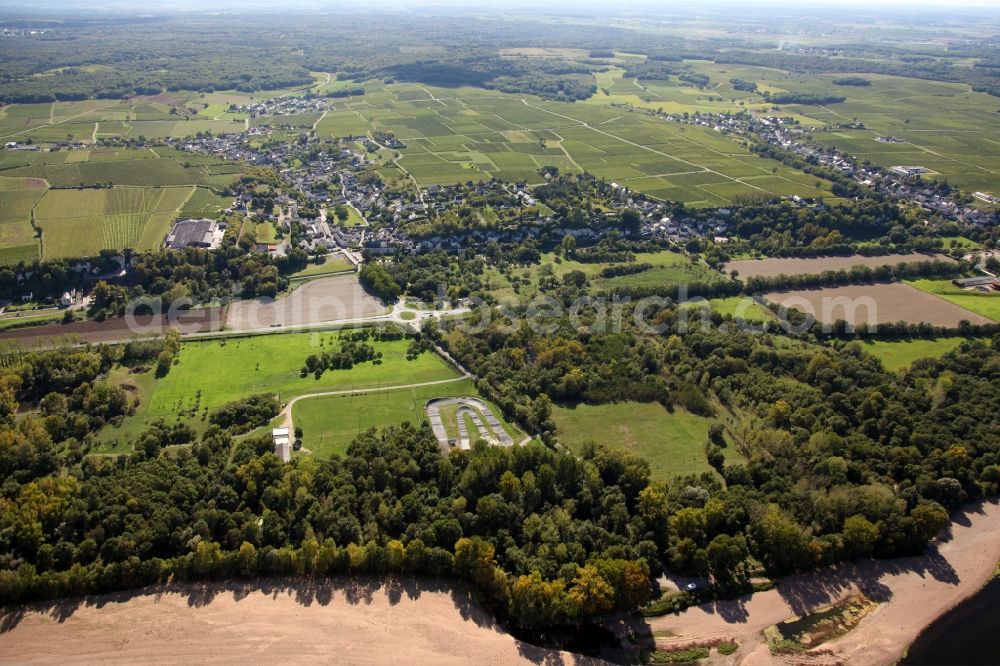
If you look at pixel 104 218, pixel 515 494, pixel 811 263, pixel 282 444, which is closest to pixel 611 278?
pixel 811 263

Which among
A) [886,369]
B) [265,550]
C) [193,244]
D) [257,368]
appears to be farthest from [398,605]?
[193,244]

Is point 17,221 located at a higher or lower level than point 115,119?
lower

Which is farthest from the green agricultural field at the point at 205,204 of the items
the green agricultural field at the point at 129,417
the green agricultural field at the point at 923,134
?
the green agricultural field at the point at 923,134

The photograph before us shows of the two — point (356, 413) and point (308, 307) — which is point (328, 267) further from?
point (356, 413)

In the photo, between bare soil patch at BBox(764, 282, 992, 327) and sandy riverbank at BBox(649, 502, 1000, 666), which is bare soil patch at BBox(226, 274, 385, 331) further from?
bare soil patch at BBox(764, 282, 992, 327)

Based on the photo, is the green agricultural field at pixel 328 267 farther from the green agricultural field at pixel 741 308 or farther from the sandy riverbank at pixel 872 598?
the sandy riverbank at pixel 872 598
